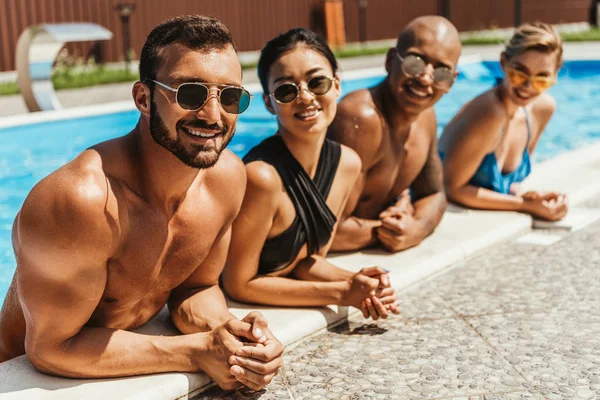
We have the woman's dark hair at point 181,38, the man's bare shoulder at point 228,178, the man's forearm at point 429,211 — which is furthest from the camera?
the man's forearm at point 429,211

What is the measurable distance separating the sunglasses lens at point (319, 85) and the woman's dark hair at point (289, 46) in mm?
150

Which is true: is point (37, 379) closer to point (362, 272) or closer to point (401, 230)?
point (362, 272)

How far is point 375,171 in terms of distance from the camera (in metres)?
4.66

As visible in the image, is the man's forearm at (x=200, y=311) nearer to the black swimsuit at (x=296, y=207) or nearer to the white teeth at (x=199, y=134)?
the black swimsuit at (x=296, y=207)

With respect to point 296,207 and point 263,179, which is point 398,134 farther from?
point 263,179

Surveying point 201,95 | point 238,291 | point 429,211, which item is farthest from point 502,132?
point 201,95

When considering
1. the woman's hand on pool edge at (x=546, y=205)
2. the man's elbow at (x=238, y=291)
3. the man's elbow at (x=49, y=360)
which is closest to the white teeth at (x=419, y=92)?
the woman's hand on pool edge at (x=546, y=205)

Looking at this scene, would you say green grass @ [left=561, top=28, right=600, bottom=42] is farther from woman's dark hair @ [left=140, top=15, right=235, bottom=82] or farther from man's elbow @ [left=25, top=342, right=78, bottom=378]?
man's elbow @ [left=25, top=342, right=78, bottom=378]

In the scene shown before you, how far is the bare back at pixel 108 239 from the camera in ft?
8.59

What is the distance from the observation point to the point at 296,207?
12.4 ft

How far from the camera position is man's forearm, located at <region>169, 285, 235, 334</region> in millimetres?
3229

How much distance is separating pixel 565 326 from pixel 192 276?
1.62 meters

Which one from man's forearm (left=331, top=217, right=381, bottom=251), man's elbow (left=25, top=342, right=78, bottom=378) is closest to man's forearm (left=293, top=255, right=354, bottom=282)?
man's forearm (left=331, top=217, right=381, bottom=251)

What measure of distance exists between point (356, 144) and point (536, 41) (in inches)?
61.6
